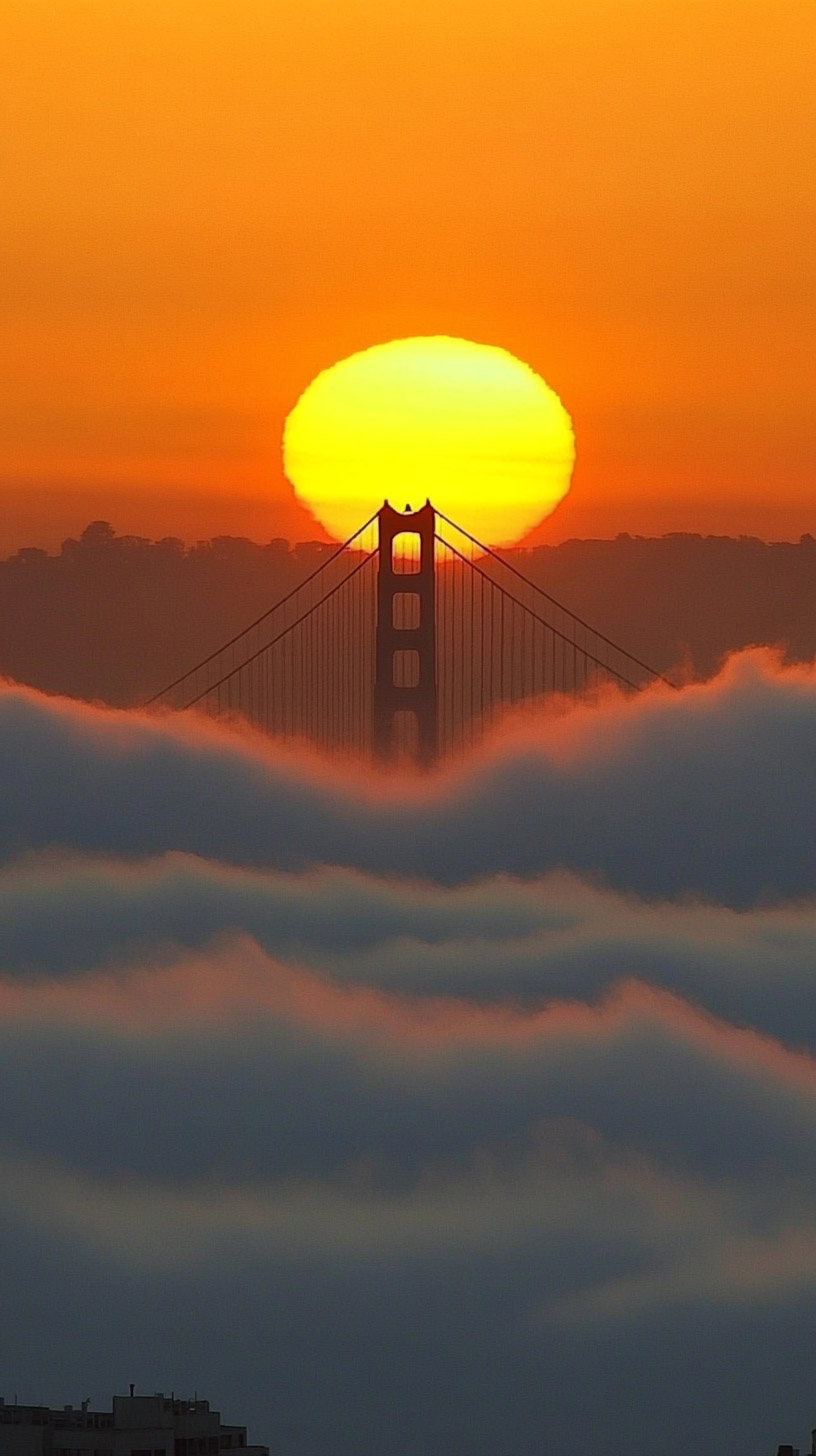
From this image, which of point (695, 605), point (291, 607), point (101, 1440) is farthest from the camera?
point (695, 605)

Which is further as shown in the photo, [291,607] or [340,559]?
[291,607]

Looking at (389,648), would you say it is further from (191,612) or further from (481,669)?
(191,612)

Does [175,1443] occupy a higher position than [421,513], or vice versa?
[421,513]

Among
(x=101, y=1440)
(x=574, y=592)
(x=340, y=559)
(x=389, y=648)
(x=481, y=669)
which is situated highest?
(x=574, y=592)

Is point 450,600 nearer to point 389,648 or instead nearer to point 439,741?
point 439,741

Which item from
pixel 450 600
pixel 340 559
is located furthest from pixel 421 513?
pixel 340 559

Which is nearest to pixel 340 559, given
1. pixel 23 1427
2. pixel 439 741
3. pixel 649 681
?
pixel 649 681

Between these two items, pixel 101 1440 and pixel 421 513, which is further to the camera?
pixel 421 513

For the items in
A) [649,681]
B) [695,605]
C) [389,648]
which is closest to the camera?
[389,648]

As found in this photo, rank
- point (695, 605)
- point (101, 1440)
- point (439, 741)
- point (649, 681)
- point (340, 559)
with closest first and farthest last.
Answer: point (101, 1440) → point (439, 741) → point (649, 681) → point (340, 559) → point (695, 605)
